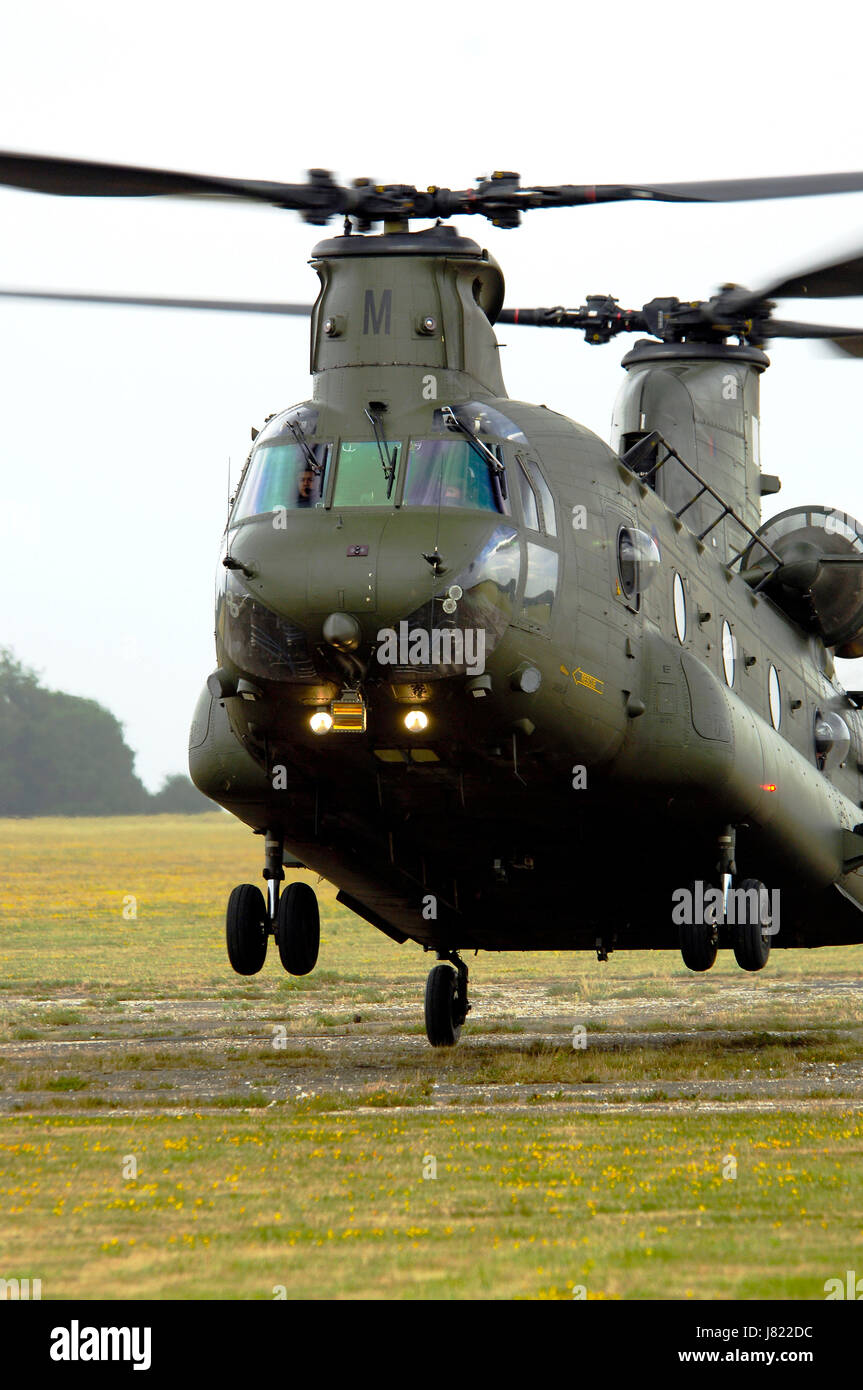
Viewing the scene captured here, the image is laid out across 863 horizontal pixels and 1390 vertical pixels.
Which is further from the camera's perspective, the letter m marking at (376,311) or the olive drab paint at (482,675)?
the letter m marking at (376,311)

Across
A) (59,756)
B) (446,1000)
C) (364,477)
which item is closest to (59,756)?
(59,756)

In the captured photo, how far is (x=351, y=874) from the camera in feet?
59.0

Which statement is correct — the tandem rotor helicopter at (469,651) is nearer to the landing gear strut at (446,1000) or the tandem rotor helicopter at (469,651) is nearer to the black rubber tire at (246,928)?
the black rubber tire at (246,928)

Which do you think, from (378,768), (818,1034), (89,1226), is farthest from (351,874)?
(818,1034)

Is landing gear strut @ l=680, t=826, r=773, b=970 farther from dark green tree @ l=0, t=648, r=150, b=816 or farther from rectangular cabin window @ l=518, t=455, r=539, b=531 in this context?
dark green tree @ l=0, t=648, r=150, b=816

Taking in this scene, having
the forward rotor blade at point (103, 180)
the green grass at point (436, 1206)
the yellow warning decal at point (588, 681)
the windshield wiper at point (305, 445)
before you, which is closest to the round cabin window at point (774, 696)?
the yellow warning decal at point (588, 681)

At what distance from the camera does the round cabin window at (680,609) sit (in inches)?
653

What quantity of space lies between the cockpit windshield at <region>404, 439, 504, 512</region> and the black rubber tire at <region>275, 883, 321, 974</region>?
13.9ft

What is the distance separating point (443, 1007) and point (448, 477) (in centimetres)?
857

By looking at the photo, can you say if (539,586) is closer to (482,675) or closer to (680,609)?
(482,675)

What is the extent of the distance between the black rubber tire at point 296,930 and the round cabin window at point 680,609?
418cm

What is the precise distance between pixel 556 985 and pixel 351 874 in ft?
68.6

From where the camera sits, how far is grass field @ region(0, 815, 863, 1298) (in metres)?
9.07

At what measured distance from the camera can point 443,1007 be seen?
20.8 metres
